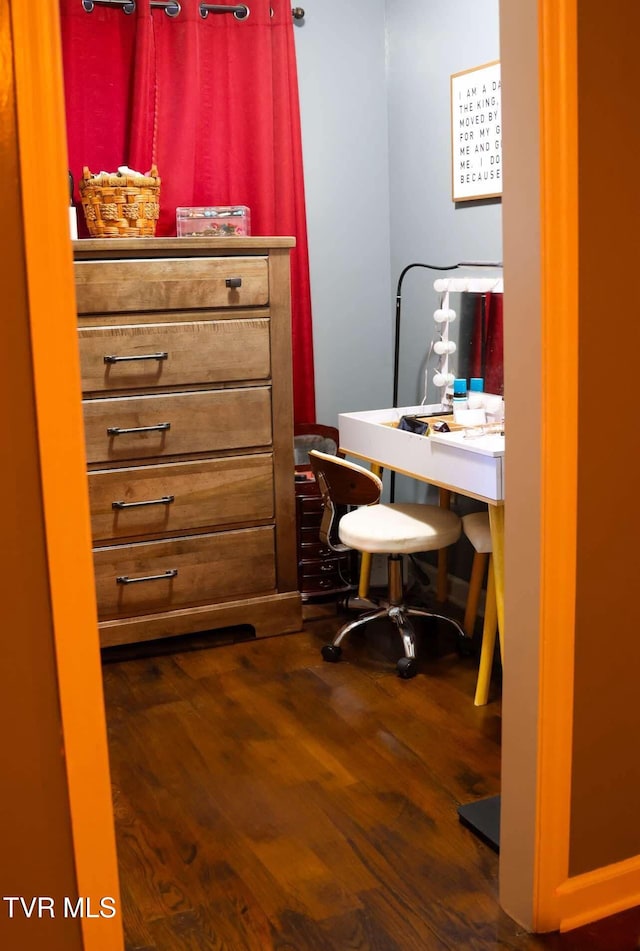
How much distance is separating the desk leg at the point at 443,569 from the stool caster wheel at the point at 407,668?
64cm

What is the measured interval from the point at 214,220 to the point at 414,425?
1.07 m

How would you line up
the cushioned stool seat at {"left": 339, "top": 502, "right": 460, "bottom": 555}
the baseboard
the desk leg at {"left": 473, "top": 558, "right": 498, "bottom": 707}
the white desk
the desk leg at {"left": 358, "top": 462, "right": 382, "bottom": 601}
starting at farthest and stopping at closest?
the desk leg at {"left": 358, "top": 462, "right": 382, "bottom": 601}, the cushioned stool seat at {"left": 339, "top": 502, "right": 460, "bottom": 555}, the desk leg at {"left": 473, "top": 558, "right": 498, "bottom": 707}, the white desk, the baseboard

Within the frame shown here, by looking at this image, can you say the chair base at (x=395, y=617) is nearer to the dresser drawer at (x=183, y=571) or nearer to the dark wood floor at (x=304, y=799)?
the dark wood floor at (x=304, y=799)

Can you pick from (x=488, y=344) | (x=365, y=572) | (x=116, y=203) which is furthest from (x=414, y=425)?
(x=116, y=203)

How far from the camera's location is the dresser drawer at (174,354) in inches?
134

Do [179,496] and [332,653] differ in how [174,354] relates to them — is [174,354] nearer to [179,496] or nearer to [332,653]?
[179,496]

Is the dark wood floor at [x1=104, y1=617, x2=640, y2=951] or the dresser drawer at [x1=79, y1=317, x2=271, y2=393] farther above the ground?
the dresser drawer at [x1=79, y1=317, x2=271, y2=393]

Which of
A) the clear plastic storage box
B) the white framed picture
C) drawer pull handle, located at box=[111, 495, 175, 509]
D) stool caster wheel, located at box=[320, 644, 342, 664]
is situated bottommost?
stool caster wheel, located at box=[320, 644, 342, 664]

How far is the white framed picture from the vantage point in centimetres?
359

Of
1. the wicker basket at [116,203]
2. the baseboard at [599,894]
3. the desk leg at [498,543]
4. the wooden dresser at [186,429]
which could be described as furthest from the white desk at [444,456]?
the wicker basket at [116,203]

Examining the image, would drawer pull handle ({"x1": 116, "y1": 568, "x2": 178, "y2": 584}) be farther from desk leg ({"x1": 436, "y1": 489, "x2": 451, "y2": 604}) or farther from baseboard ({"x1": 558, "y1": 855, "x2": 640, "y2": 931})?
baseboard ({"x1": 558, "y1": 855, "x2": 640, "y2": 931})

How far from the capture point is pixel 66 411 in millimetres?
1490

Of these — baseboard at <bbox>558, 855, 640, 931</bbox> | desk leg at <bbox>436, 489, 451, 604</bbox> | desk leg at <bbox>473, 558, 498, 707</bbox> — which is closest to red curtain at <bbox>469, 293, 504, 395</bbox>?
desk leg at <bbox>436, 489, 451, 604</bbox>

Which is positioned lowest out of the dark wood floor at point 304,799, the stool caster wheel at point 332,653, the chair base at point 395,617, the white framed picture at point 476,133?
the dark wood floor at point 304,799
